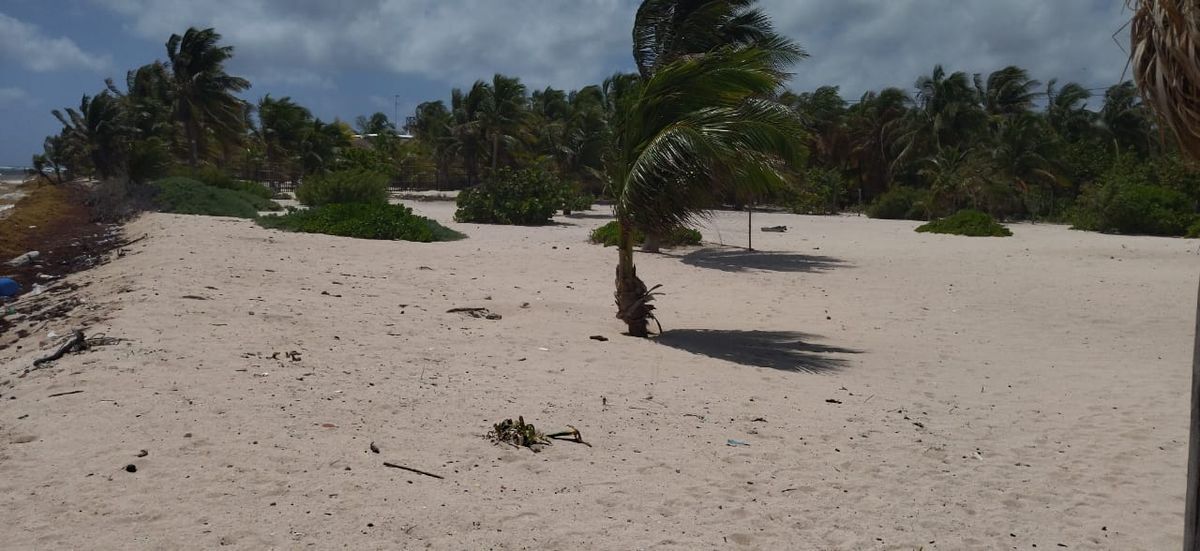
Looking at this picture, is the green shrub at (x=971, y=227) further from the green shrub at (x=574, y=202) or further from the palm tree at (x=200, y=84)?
the palm tree at (x=200, y=84)

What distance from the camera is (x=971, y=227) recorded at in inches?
1045

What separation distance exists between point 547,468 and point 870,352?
598 cm

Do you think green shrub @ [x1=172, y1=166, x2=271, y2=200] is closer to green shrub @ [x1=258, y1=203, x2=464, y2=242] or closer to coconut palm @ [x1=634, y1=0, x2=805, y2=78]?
green shrub @ [x1=258, y1=203, x2=464, y2=242]

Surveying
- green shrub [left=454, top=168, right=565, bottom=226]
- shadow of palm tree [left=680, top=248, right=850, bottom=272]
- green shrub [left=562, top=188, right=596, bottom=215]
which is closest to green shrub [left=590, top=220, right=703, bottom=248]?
shadow of palm tree [left=680, top=248, right=850, bottom=272]

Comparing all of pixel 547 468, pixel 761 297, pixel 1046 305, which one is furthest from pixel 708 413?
pixel 1046 305

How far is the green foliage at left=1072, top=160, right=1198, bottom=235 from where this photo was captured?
2681 cm

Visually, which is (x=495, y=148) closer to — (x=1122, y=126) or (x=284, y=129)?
(x=284, y=129)

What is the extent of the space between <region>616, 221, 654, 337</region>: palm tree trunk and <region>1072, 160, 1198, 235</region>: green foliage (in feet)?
77.8

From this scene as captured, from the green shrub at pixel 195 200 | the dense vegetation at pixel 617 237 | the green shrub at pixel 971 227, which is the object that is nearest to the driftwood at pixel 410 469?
the dense vegetation at pixel 617 237

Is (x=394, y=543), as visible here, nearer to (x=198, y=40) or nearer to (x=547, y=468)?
(x=547, y=468)

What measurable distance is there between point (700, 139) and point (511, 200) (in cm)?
2170

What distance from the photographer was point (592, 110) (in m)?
46.8

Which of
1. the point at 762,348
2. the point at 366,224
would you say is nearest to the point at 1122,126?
the point at 366,224

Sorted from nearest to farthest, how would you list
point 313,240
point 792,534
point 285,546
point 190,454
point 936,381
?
point 285,546
point 792,534
point 190,454
point 936,381
point 313,240
